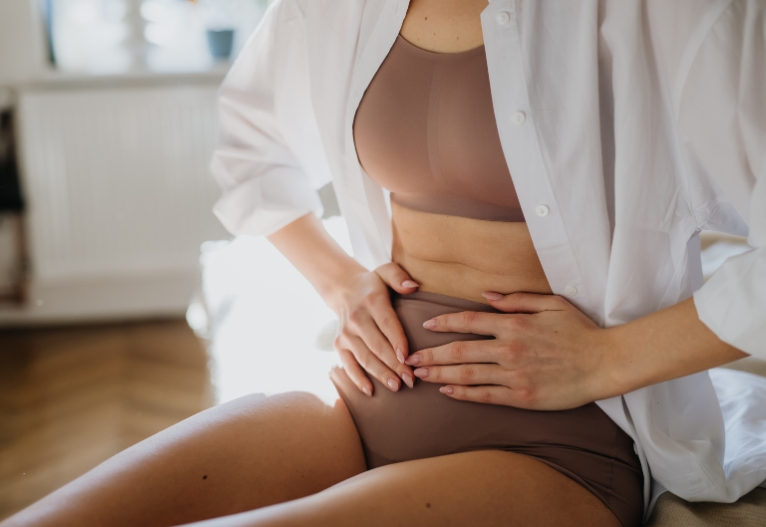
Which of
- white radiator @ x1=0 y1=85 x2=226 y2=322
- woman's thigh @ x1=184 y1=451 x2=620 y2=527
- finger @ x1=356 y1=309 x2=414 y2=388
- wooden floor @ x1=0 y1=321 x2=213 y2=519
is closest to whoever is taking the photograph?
woman's thigh @ x1=184 y1=451 x2=620 y2=527

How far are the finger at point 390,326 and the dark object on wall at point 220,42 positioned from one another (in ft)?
8.29

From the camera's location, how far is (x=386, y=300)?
3.07 ft

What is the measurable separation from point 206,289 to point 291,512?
2.62m

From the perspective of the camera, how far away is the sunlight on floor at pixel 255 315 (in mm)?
2119

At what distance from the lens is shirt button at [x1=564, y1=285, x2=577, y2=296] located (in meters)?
0.81

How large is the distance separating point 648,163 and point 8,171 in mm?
2941

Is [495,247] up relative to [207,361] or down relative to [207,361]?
up

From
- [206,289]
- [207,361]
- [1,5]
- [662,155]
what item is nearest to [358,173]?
[662,155]

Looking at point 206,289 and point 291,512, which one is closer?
point 291,512

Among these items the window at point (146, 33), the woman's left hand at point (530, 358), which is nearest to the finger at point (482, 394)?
the woman's left hand at point (530, 358)

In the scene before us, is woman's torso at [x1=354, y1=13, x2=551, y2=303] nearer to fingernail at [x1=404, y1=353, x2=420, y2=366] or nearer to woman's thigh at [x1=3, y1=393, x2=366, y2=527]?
fingernail at [x1=404, y1=353, x2=420, y2=366]

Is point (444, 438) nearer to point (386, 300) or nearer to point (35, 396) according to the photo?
point (386, 300)

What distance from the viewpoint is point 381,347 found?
0.89 m

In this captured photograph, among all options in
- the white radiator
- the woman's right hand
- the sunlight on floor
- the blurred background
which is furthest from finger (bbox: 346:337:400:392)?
the white radiator
